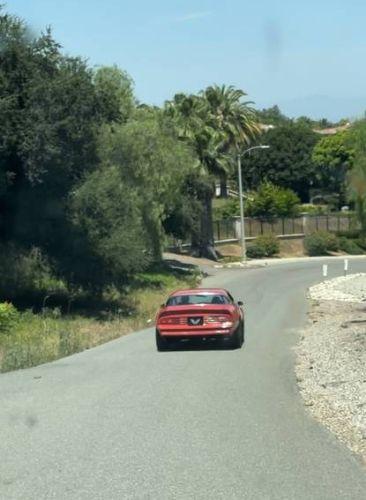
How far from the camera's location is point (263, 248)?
8512 cm

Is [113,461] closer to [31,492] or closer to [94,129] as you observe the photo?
[31,492]

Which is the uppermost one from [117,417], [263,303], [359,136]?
[359,136]

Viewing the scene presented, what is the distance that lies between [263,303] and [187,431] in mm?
29953

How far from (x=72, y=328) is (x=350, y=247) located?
61.9 m

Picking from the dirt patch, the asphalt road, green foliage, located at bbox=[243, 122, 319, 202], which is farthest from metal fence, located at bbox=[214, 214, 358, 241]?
the asphalt road

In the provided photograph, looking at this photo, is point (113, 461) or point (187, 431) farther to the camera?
point (187, 431)

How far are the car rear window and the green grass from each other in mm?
3164

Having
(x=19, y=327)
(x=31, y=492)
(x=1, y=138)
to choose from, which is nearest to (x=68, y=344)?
(x=19, y=327)

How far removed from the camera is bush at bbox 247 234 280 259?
8494cm

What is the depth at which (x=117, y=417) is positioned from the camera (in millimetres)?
10969

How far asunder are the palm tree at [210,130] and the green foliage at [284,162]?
145 feet

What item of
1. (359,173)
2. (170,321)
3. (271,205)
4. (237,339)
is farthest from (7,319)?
(271,205)

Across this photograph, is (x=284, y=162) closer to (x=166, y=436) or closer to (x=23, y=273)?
(x=23, y=273)

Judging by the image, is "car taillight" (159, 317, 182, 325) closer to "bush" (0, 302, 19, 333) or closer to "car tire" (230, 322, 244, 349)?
"car tire" (230, 322, 244, 349)
